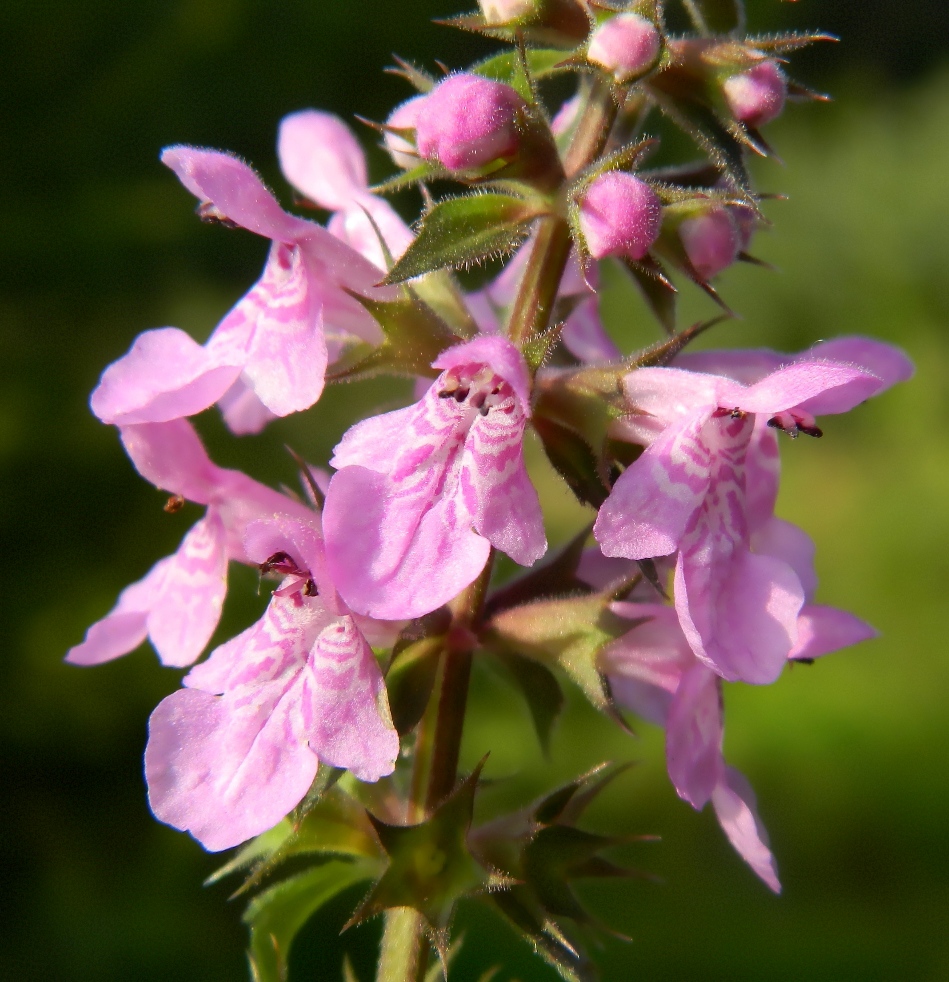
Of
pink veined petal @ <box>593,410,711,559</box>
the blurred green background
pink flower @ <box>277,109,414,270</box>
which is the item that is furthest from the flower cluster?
the blurred green background

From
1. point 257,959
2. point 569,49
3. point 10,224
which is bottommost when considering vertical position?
point 10,224

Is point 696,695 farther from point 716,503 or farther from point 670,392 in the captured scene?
point 670,392

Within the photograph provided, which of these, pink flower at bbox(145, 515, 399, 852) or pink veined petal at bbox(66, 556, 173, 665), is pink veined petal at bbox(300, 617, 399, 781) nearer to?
pink flower at bbox(145, 515, 399, 852)

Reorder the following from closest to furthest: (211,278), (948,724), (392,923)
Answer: (392,923)
(948,724)
(211,278)

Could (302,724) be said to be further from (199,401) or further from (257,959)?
(257,959)

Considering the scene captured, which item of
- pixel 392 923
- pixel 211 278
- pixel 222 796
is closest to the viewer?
pixel 222 796

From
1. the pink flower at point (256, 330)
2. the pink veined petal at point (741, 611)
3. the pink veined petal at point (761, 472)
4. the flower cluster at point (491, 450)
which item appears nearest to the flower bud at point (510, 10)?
the flower cluster at point (491, 450)

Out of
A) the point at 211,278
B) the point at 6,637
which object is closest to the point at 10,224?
the point at 211,278
